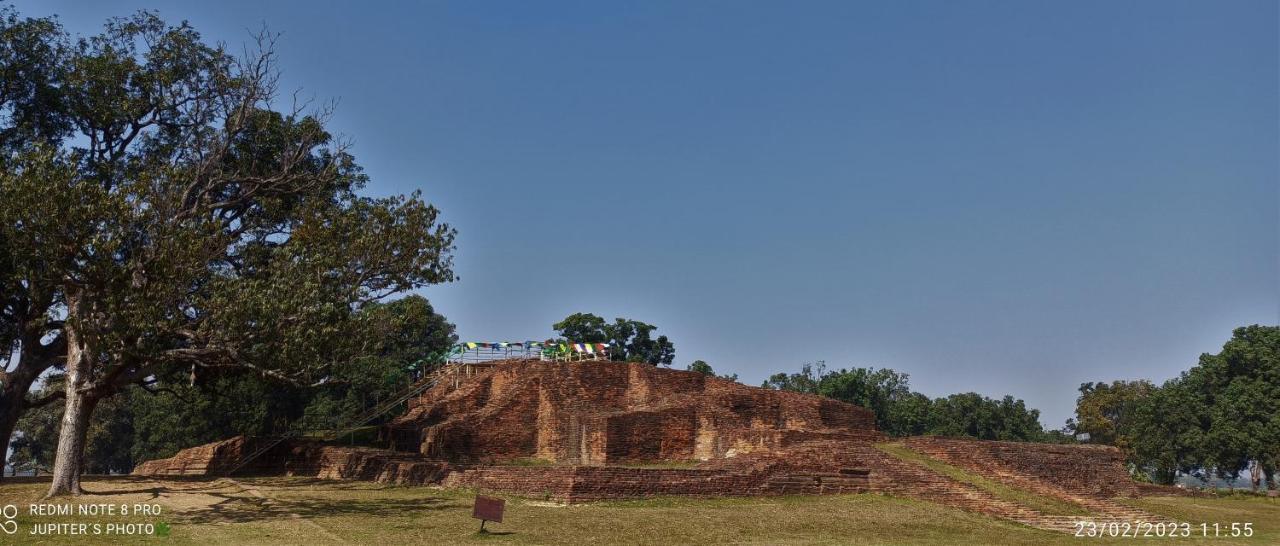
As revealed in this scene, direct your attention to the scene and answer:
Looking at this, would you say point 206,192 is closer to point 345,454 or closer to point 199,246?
point 199,246

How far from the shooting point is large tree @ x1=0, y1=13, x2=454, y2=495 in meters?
16.9

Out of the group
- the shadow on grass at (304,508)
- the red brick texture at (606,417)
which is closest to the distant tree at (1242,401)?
the red brick texture at (606,417)

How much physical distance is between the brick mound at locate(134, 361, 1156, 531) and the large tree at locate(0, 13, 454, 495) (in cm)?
447

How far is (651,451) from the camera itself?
24.0 meters

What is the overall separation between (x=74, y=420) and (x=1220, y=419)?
125 ft

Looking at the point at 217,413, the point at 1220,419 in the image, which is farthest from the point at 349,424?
the point at 1220,419

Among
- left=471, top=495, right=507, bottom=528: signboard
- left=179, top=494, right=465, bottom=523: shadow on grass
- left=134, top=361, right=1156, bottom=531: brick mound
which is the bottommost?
left=179, top=494, right=465, bottom=523: shadow on grass

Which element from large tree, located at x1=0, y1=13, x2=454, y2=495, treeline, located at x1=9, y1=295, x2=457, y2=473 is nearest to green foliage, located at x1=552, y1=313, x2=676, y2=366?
treeline, located at x1=9, y1=295, x2=457, y2=473

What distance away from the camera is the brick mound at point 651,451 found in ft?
61.2

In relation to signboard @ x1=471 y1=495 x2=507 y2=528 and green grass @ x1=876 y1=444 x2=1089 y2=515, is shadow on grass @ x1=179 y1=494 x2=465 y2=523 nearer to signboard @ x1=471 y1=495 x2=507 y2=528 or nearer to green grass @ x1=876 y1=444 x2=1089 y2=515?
signboard @ x1=471 y1=495 x2=507 y2=528

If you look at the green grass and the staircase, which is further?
the staircase

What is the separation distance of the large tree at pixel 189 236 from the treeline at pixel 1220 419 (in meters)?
31.1

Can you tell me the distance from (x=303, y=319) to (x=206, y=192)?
4.41 m
